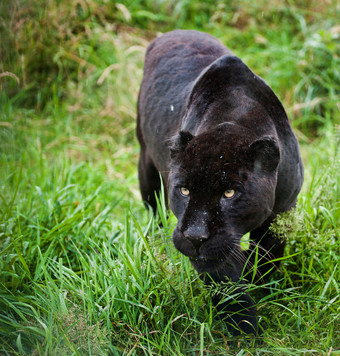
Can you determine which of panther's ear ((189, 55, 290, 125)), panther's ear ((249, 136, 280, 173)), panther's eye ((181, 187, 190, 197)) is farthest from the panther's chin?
panther's ear ((189, 55, 290, 125))

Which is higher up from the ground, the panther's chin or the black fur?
the black fur

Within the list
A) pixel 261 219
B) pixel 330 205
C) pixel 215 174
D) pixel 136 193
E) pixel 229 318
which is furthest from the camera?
pixel 136 193

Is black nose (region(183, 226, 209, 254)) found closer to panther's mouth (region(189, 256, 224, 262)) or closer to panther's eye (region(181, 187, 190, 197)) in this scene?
panther's mouth (region(189, 256, 224, 262))

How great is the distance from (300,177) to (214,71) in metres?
0.78

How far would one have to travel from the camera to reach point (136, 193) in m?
4.74

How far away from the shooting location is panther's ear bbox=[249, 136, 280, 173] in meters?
2.09

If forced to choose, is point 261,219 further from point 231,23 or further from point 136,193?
point 231,23

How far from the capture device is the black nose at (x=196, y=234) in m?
2.00

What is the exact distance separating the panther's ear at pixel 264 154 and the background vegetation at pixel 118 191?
471mm

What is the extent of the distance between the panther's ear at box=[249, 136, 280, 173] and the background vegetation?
471mm

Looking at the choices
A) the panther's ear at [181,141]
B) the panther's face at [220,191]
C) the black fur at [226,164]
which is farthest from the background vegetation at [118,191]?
the panther's ear at [181,141]

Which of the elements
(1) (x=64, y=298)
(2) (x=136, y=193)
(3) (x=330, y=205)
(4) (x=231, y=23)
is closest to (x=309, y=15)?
(4) (x=231, y=23)

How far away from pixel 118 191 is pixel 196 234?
282cm

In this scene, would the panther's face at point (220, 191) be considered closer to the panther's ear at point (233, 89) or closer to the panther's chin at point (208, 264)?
the panther's chin at point (208, 264)
